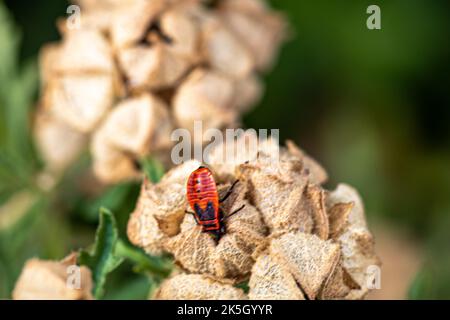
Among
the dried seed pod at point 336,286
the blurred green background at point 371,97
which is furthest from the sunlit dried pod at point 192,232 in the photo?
the blurred green background at point 371,97

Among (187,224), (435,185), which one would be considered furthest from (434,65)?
(187,224)

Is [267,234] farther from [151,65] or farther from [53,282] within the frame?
[151,65]

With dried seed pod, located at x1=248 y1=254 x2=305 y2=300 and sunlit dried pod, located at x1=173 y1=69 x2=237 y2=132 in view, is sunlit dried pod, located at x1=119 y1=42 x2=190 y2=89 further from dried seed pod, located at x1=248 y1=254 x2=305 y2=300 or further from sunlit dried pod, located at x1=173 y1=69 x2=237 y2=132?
dried seed pod, located at x1=248 y1=254 x2=305 y2=300

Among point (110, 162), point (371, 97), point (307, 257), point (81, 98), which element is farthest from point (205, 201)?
point (371, 97)

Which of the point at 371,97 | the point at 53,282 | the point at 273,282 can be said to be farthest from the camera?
the point at 371,97

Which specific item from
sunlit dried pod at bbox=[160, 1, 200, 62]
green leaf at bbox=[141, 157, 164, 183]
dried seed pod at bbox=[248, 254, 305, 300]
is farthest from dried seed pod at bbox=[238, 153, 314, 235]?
sunlit dried pod at bbox=[160, 1, 200, 62]

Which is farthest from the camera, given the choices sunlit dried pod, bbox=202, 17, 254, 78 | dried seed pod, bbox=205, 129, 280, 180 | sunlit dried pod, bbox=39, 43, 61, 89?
sunlit dried pod, bbox=39, 43, 61, 89
